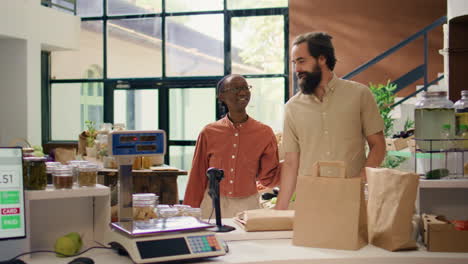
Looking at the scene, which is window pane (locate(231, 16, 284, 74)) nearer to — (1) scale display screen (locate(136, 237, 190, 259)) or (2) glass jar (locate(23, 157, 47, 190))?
(2) glass jar (locate(23, 157, 47, 190))

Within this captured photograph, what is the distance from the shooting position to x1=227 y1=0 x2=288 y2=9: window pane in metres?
9.38

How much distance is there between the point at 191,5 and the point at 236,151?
6515 millimetres

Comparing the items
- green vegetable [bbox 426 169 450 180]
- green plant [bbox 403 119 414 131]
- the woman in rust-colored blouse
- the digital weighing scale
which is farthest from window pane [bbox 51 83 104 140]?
green vegetable [bbox 426 169 450 180]

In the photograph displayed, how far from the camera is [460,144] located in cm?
257

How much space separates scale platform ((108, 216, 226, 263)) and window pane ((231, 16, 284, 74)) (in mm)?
7217

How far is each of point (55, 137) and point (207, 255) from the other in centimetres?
883

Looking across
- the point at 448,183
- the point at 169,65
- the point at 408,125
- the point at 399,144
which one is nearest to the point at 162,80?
the point at 169,65

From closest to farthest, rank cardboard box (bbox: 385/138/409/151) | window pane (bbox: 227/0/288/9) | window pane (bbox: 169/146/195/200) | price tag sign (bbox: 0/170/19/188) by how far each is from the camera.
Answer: price tag sign (bbox: 0/170/19/188)
cardboard box (bbox: 385/138/409/151)
window pane (bbox: 227/0/288/9)
window pane (bbox: 169/146/195/200)

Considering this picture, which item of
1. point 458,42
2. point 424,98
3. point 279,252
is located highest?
point 458,42

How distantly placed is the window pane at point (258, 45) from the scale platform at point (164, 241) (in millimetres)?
7217

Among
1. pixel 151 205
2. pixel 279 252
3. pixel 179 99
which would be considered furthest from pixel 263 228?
pixel 179 99

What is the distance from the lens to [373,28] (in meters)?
8.86

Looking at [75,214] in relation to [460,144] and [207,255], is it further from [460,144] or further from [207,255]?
[460,144]

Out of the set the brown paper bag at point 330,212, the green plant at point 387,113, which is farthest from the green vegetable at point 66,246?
the green plant at point 387,113
